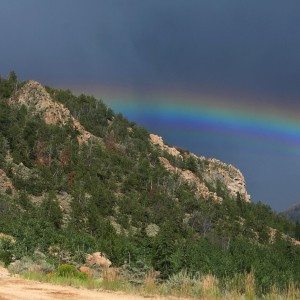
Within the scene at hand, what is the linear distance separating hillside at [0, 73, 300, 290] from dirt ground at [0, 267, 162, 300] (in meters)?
29.5

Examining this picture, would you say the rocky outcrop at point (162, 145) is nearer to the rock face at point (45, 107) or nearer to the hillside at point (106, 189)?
the hillside at point (106, 189)

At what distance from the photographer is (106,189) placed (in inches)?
3565

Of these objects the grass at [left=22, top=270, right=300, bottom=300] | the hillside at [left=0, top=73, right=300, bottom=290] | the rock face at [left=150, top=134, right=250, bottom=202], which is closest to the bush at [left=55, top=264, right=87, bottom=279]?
the grass at [left=22, top=270, right=300, bottom=300]

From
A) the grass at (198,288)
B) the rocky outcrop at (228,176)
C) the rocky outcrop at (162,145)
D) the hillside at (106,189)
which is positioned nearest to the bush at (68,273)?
the grass at (198,288)

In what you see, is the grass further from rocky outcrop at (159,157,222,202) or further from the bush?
rocky outcrop at (159,157,222,202)

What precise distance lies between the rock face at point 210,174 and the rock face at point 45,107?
80.9 ft

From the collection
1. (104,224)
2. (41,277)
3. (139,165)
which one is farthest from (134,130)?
(41,277)

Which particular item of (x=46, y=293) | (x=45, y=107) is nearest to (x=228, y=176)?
(x=45, y=107)

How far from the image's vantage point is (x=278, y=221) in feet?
441

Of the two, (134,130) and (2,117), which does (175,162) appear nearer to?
(134,130)

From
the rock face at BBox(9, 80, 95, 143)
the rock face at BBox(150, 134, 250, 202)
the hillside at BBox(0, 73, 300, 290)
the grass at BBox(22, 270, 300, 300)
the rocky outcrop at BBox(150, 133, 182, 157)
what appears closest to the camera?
the grass at BBox(22, 270, 300, 300)

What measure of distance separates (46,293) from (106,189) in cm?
Answer: 7756

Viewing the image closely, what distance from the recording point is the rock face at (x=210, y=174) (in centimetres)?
12036

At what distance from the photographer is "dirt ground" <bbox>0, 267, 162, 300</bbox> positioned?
12.5 metres
